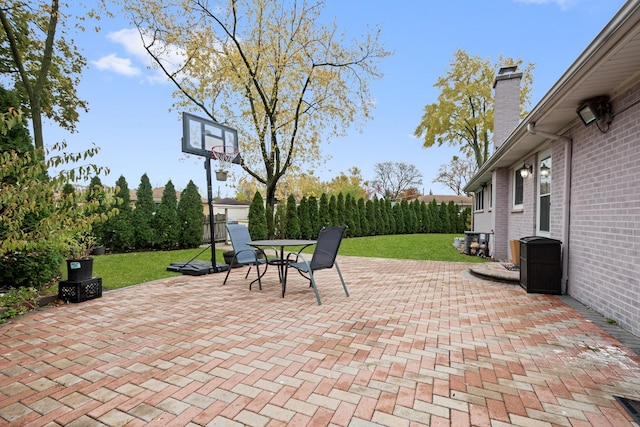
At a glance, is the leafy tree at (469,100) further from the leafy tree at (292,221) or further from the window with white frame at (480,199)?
the leafy tree at (292,221)

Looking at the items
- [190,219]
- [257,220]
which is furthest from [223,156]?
[257,220]

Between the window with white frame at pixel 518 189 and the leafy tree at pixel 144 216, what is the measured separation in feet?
34.3

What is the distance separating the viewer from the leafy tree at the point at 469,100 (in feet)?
59.3

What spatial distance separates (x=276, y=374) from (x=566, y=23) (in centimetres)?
1110

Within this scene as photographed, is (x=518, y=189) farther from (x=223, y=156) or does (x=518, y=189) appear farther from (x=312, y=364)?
(x=312, y=364)

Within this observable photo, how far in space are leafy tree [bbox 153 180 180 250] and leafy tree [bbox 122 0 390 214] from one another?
2.72 meters

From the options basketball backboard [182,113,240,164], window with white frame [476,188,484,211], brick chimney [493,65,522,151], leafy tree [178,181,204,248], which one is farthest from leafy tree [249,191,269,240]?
brick chimney [493,65,522,151]

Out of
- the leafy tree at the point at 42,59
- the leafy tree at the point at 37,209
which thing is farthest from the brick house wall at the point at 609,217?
the leafy tree at the point at 42,59

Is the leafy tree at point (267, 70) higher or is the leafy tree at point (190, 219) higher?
the leafy tree at point (267, 70)

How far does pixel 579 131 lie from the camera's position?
13.2 feet

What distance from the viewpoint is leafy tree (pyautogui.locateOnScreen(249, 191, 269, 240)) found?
39.3 ft

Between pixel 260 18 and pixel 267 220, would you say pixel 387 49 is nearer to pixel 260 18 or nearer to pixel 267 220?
pixel 260 18

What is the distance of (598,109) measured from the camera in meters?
3.33

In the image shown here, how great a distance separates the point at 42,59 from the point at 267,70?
579 cm
